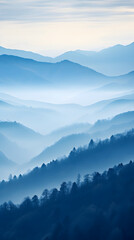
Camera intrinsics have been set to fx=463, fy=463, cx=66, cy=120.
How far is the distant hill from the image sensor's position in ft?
490

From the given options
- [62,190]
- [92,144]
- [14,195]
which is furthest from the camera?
[92,144]

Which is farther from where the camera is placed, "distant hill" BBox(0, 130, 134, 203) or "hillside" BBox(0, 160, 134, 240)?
"distant hill" BBox(0, 130, 134, 203)

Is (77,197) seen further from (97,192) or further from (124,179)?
(124,179)

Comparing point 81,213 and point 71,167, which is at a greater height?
point 71,167

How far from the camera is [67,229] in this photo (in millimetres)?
82062

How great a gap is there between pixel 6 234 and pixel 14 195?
60580 millimetres

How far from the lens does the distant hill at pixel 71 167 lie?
5886 inches

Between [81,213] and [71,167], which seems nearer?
[81,213]

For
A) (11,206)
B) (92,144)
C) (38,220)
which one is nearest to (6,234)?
(38,220)

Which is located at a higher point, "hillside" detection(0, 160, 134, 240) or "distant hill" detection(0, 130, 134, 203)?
"distant hill" detection(0, 130, 134, 203)

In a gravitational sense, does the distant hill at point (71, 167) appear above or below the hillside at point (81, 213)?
above

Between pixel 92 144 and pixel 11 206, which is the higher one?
pixel 92 144

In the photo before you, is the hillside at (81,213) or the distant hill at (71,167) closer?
the hillside at (81,213)

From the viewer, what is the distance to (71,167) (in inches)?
6152
